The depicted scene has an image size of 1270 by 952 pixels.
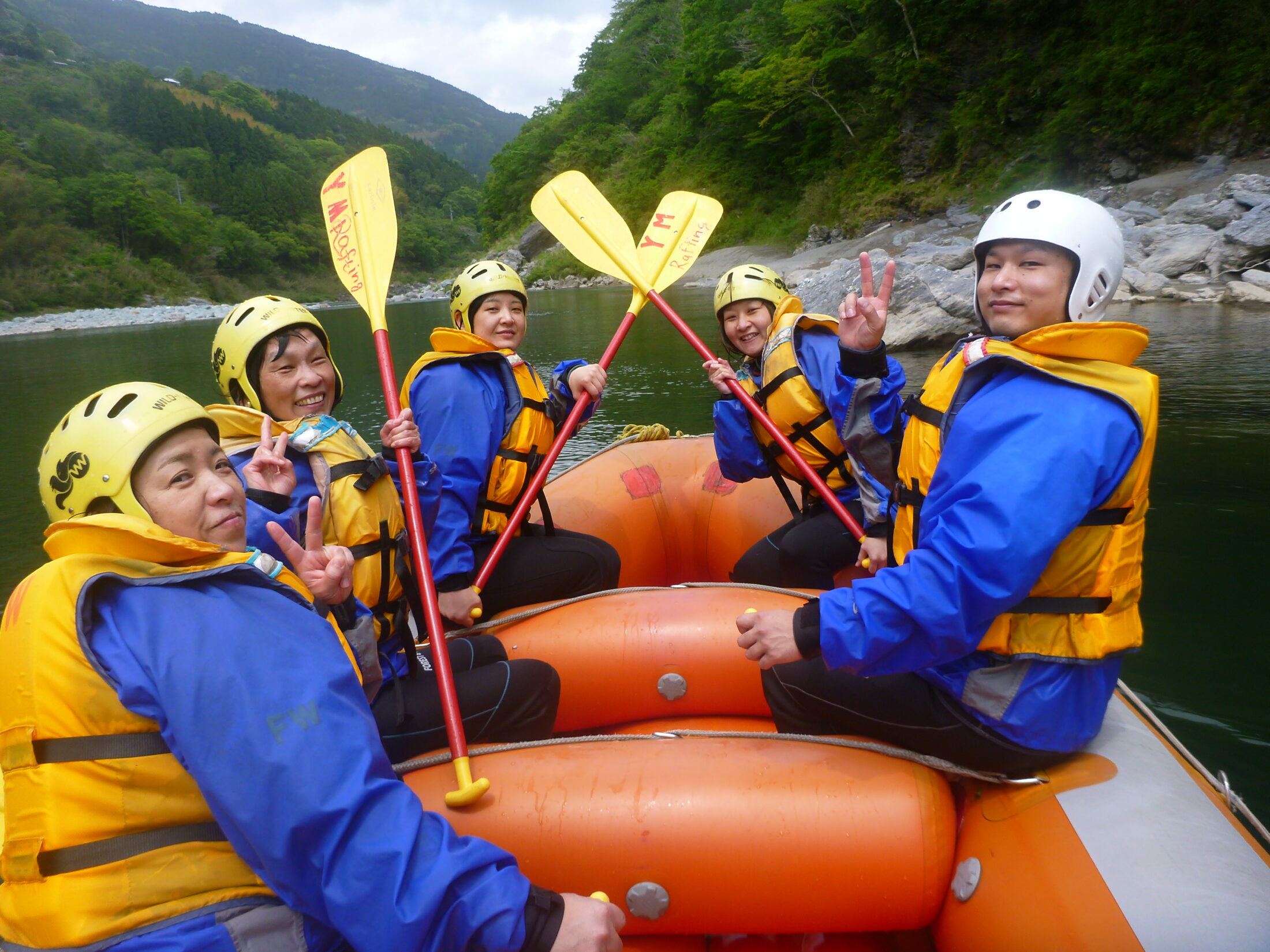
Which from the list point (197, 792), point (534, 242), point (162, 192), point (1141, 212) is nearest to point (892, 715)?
point (197, 792)

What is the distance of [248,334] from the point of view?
2.04 m

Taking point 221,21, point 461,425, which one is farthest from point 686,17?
point 221,21

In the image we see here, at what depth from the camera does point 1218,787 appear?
145cm

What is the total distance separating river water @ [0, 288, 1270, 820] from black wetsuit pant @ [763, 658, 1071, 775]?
5.64 feet

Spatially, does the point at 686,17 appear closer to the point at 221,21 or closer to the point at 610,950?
the point at 610,950

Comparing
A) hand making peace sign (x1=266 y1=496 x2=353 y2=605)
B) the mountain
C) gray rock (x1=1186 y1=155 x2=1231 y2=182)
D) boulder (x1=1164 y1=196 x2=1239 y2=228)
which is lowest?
hand making peace sign (x1=266 y1=496 x2=353 y2=605)

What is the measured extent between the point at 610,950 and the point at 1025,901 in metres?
0.77

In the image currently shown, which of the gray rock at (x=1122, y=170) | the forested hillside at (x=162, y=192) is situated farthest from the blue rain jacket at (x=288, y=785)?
the forested hillside at (x=162, y=192)

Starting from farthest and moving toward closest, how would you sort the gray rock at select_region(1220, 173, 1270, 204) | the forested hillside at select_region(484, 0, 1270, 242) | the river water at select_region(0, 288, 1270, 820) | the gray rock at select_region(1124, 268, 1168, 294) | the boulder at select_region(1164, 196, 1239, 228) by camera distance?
the forested hillside at select_region(484, 0, 1270, 242), the gray rock at select_region(1220, 173, 1270, 204), the boulder at select_region(1164, 196, 1239, 228), the gray rock at select_region(1124, 268, 1168, 294), the river water at select_region(0, 288, 1270, 820)

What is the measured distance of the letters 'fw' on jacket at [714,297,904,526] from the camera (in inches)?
92.9

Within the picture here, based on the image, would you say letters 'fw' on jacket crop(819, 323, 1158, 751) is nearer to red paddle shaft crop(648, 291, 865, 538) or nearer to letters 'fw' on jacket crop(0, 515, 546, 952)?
letters 'fw' on jacket crop(0, 515, 546, 952)

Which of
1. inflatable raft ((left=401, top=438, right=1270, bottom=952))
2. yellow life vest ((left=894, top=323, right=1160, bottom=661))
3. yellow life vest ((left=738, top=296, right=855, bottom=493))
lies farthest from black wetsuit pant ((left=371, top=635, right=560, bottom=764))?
yellow life vest ((left=738, top=296, right=855, bottom=493))

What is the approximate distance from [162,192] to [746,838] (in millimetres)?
72318

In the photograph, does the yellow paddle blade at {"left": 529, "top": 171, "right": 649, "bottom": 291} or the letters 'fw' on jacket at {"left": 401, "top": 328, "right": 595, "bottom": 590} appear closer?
the letters 'fw' on jacket at {"left": 401, "top": 328, "right": 595, "bottom": 590}
